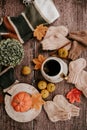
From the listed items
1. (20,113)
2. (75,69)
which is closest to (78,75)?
(75,69)

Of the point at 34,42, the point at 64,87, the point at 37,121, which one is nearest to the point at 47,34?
the point at 34,42

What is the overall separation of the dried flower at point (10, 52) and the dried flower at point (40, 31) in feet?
0.31

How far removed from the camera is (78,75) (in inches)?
56.2

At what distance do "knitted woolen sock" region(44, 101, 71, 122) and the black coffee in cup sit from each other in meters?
0.10

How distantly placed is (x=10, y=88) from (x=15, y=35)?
0.18 m

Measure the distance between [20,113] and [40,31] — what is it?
28cm

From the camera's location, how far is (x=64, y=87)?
1.43 metres

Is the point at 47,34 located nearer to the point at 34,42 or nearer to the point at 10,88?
the point at 34,42

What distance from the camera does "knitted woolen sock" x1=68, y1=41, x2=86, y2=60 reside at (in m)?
1.43

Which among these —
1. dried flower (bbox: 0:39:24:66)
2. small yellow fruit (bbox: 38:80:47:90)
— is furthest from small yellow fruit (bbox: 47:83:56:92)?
dried flower (bbox: 0:39:24:66)

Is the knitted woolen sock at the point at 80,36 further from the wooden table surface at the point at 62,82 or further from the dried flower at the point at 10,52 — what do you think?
the dried flower at the point at 10,52

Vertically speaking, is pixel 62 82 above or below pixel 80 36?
below

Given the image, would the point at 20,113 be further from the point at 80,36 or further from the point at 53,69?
the point at 80,36

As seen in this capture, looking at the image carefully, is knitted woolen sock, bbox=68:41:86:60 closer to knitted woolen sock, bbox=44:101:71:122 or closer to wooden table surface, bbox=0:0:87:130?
wooden table surface, bbox=0:0:87:130
